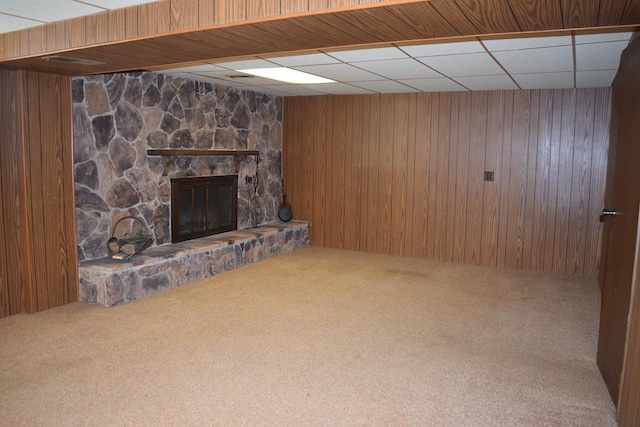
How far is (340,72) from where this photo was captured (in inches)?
183

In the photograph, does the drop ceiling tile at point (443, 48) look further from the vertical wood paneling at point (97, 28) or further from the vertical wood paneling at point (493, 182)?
the vertical wood paneling at point (493, 182)

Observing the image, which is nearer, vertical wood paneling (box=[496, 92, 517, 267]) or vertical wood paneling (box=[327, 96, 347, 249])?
vertical wood paneling (box=[496, 92, 517, 267])

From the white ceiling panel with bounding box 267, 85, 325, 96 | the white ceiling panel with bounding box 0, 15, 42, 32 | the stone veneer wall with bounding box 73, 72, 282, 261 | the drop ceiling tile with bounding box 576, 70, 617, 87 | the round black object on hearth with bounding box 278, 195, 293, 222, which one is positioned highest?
the white ceiling panel with bounding box 267, 85, 325, 96

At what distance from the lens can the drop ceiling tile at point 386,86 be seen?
5.34 m

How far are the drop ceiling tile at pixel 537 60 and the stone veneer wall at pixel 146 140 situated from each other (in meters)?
3.24

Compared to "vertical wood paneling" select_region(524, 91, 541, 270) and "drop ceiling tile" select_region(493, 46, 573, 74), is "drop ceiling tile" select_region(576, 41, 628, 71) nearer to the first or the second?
"drop ceiling tile" select_region(493, 46, 573, 74)

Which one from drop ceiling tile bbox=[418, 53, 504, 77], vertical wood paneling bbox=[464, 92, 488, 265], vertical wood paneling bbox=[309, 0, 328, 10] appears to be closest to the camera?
vertical wood paneling bbox=[309, 0, 328, 10]

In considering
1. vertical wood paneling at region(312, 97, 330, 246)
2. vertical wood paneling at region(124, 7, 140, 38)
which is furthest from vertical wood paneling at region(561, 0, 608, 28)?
vertical wood paneling at region(312, 97, 330, 246)

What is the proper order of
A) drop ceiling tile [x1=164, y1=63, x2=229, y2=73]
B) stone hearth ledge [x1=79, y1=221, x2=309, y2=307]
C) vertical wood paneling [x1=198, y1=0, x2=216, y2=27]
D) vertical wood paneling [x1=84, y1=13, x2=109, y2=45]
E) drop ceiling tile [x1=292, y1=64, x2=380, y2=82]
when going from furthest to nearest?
drop ceiling tile [x1=164, y1=63, x2=229, y2=73] < drop ceiling tile [x1=292, y1=64, x2=380, y2=82] < stone hearth ledge [x1=79, y1=221, x2=309, y2=307] < vertical wood paneling [x1=84, y1=13, x2=109, y2=45] < vertical wood paneling [x1=198, y1=0, x2=216, y2=27]

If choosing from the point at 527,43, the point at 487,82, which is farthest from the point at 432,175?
the point at 527,43

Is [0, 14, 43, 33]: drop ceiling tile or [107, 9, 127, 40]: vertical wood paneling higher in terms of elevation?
[0, 14, 43, 33]: drop ceiling tile

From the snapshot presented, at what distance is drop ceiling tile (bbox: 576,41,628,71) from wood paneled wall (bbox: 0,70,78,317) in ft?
13.2

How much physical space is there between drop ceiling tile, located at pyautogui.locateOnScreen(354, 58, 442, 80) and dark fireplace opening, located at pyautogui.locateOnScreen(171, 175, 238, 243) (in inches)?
92.7

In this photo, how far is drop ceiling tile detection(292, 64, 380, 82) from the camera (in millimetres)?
4371
